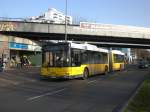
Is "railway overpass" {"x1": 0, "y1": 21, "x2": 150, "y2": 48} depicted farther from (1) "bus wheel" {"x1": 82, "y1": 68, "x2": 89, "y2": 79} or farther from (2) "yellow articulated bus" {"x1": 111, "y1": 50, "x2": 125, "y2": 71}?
(1) "bus wheel" {"x1": 82, "y1": 68, "x2": 89, "y2": 79}

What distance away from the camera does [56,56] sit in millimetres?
25703

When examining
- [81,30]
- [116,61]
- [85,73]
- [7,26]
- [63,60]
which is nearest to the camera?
[63,60]

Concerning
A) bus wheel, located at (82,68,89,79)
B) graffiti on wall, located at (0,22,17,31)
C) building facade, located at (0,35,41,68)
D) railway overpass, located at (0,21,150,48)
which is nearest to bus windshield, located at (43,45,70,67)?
bus wheel, located at (82,68,89,79)

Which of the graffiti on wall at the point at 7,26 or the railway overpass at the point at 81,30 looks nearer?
the graffiti on wall at the point at 7,26

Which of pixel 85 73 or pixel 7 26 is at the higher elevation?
pixel 7 26

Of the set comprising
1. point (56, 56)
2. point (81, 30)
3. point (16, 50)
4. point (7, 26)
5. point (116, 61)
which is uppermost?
point (7, 26)

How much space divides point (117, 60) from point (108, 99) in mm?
31043

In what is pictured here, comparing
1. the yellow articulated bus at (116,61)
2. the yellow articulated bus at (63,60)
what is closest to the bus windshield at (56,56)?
the yellow articulated bus at (63,60)

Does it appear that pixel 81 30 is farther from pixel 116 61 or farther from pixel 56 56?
pixel 56 56

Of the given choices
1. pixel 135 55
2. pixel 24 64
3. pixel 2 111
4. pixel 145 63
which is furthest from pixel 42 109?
pixel 135 55

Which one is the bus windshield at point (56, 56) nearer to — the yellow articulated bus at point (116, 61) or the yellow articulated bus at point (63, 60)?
the yellow articulated bus at point (63, 60)

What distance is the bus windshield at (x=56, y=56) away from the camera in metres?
25.4

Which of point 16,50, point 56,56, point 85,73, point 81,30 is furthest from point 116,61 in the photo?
point 56,56

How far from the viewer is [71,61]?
25.6m
